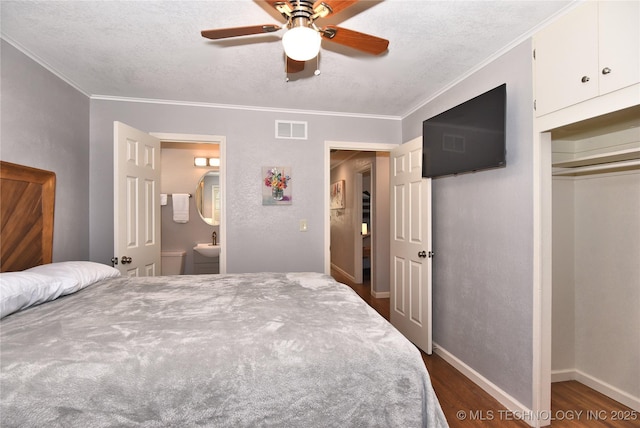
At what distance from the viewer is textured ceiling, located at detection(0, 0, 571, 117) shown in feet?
5.63

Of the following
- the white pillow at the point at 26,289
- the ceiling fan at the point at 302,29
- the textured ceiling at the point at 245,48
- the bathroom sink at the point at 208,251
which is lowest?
the bathroom sink at the point at 208,251

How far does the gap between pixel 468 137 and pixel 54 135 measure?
3.24 metres

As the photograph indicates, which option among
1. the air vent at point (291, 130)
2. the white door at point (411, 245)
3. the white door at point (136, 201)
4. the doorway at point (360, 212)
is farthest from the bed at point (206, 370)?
the air vent at point (291, 130)

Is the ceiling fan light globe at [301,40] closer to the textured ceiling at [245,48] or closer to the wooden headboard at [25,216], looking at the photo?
the textured ceiling at [245,48]

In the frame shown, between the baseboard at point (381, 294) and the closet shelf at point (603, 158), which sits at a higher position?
the closet shelf at point (603, 158)

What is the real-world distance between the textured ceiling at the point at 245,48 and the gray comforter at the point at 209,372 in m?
1.63

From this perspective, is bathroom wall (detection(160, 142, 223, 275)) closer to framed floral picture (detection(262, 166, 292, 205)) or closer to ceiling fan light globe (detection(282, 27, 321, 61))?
framed floral picture (detection(262, 166, 292, 205))

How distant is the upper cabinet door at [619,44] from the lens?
4.49ft

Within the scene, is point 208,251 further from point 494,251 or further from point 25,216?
point 494,251

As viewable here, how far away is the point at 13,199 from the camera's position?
2031 mm

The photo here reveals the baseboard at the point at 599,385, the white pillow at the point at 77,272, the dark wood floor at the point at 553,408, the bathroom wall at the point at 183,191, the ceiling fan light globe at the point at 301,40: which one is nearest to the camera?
the ceiling fan light globe at the point at 301,40

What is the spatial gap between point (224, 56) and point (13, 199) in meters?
1.72

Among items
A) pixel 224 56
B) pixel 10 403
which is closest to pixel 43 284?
pixel 10 403

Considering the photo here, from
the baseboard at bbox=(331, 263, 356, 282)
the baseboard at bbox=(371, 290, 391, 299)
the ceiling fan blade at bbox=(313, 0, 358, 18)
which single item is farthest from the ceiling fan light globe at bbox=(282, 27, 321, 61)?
the baseboard at bbox=(331, 263, 356, 282)
